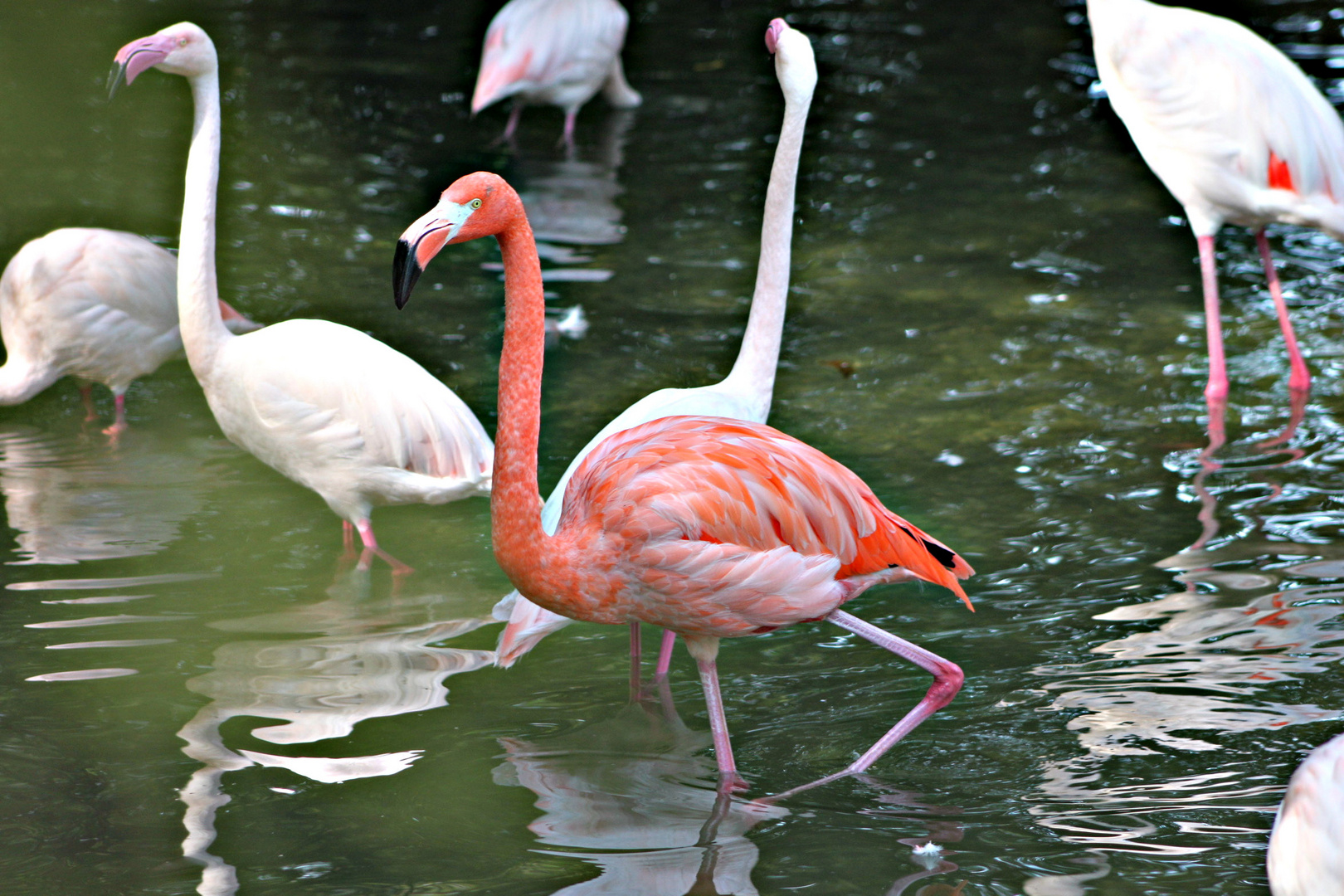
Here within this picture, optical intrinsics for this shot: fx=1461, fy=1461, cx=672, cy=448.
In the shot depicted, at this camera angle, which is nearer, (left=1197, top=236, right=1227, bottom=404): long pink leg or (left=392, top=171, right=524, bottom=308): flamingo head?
(left=392, top=171, right=524, bottom=308): flamingo head

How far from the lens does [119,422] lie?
18.9 ft

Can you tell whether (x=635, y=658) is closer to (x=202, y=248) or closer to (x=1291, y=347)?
(x=202, y=248)

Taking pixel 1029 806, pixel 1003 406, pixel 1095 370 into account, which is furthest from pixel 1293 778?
pixel 1095 370

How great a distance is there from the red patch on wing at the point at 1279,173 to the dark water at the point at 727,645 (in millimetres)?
844

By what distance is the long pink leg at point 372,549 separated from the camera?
4711mm

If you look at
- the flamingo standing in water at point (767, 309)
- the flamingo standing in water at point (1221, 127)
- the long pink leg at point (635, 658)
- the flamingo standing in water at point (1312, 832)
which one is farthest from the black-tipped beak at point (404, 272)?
the flamingo standing in water at point (1221, 127)

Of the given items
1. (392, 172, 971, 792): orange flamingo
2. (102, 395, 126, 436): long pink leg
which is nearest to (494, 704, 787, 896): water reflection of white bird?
(392, 172, 971, 792): orange flamingo

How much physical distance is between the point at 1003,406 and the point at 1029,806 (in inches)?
113

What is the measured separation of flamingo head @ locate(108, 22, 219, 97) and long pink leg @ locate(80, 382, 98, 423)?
5.24 ft

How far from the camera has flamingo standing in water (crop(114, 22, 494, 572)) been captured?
457cm

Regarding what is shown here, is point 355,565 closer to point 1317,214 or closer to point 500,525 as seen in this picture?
point 500,525

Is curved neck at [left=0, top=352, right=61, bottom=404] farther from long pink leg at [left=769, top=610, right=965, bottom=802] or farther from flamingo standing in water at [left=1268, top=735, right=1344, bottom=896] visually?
flamingo standing in water at [left=1268, top=735, right=1344, bottom=896]

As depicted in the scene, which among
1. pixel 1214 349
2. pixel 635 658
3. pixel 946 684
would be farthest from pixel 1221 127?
pixel 635 658

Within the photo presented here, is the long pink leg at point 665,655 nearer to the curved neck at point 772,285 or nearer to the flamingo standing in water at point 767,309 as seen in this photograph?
the flamingo standing in water at point 767,309
